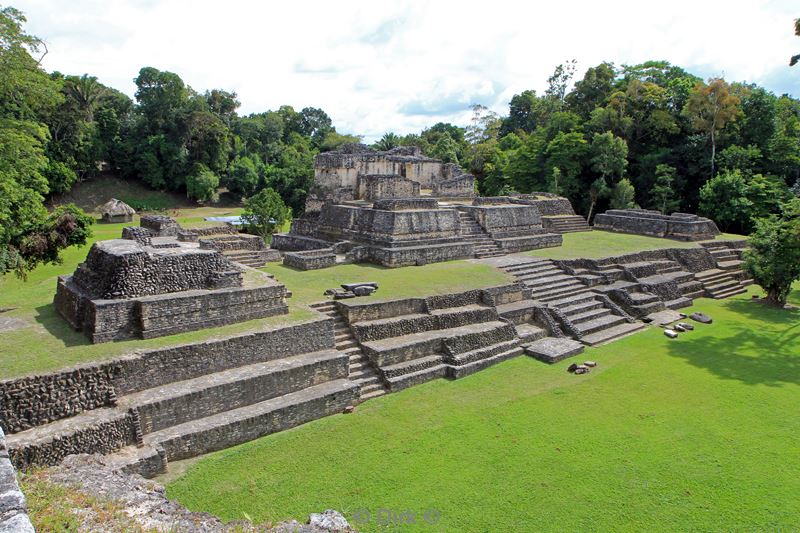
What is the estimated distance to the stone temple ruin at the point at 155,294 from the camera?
770 cm

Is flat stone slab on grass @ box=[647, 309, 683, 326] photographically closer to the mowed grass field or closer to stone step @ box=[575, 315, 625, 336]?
stone step @ box=[575, 315, 625, 336]

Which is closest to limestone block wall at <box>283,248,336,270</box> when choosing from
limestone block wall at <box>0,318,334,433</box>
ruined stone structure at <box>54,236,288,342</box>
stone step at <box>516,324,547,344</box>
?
ruined stone structure at <box>54,236,288,342</box>

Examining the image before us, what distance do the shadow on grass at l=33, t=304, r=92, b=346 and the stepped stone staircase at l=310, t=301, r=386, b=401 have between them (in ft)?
12.5

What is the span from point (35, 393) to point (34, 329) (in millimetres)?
2246

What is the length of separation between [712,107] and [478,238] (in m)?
16.4

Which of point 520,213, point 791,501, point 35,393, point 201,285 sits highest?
point 520,213

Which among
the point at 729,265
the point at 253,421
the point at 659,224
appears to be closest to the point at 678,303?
the point at 729,265

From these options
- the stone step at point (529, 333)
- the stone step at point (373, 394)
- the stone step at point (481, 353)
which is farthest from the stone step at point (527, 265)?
the stone step at point (373, 394)

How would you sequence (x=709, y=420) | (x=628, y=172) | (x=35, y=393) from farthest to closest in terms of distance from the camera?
(x=628, y=172) → (x=709, y=420) → (x=35, y=393)

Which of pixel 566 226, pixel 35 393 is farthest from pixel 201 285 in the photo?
pixel 566 226

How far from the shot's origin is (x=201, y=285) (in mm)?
8844

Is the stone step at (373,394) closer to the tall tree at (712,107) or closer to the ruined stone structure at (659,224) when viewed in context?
the ruined stone structure at (659,224)

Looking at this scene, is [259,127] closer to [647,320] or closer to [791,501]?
[647,320]

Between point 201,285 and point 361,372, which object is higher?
point 201,285
